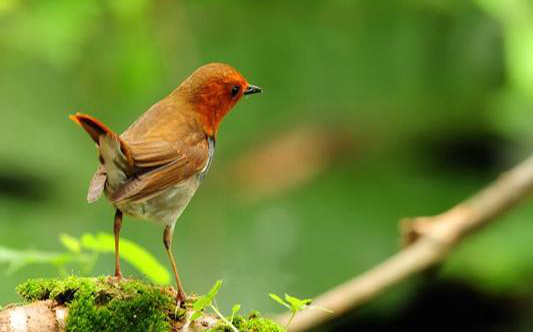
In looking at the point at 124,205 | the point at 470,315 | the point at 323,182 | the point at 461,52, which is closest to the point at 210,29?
the point at 323,182

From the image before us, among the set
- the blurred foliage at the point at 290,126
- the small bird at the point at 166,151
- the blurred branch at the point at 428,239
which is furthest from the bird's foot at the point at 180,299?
the blurred foliage at the point at 290,126

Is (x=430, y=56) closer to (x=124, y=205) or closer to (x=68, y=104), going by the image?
(x=68, y=104)

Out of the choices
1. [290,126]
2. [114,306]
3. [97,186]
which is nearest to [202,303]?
[114,306]

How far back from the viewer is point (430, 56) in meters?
7.26

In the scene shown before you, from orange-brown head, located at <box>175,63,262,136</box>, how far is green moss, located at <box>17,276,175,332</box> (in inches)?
37.8

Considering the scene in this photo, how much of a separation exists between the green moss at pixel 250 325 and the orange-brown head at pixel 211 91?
3.37 ft

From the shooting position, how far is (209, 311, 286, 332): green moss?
8.63 ft

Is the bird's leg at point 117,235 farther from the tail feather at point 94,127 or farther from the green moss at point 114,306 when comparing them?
the tail feather at point 94,127

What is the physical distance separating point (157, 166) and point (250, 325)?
29.8 inches

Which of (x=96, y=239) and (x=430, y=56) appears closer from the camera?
(x=96, y=239)

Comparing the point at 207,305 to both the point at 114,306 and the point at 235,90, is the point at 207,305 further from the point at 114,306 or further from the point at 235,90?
the point at 235,90

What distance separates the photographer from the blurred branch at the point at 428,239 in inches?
180

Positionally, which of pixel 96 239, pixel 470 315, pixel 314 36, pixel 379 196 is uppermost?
pixel 314 36

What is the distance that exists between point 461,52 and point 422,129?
614mm
